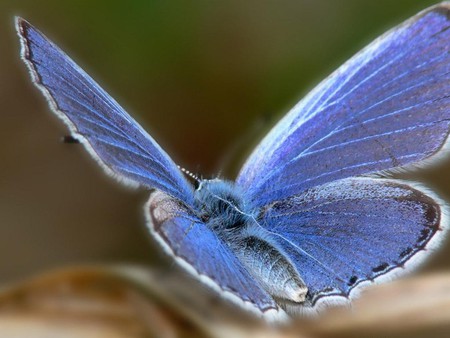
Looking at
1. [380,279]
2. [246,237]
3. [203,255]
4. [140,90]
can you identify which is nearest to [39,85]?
[203,255]

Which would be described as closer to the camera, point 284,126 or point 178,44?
point 284,126

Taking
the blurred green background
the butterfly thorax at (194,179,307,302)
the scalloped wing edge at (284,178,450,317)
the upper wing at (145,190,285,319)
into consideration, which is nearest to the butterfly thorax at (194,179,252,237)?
the butterfly thorax at (194,179,307,302)

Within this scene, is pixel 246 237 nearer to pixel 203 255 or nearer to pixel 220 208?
pixel 220 208

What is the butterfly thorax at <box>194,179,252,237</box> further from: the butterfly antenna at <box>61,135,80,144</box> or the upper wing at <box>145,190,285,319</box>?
the butterfly antenna at <box>61,135,80,144</box>

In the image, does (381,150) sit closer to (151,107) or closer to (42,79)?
(42,79)

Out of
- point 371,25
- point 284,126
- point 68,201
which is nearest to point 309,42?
point 371,25

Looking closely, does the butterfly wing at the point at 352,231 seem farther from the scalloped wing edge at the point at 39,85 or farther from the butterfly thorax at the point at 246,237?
the scalloped wing edge at the point at 39,85
